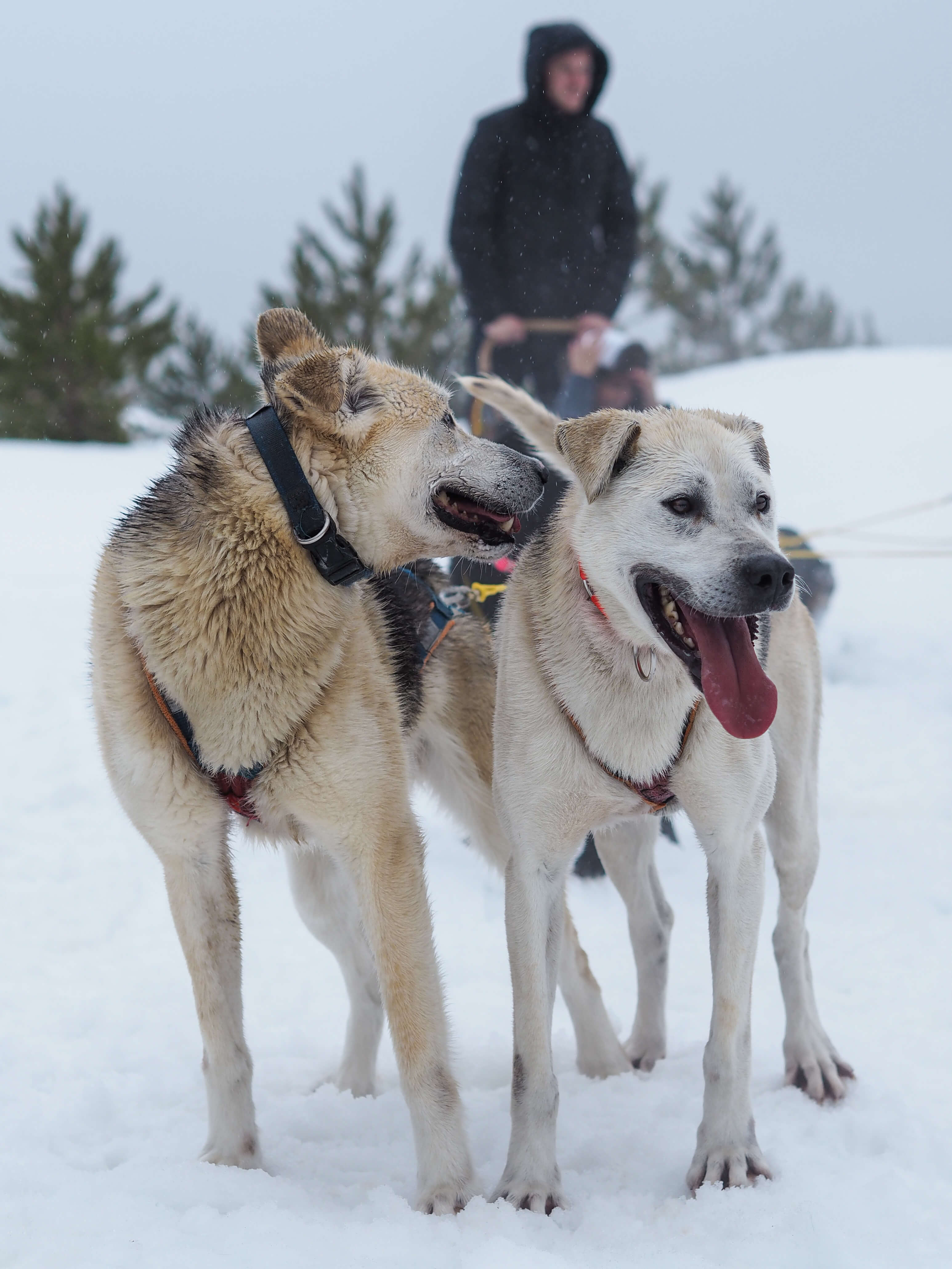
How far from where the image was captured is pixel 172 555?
Result: 2.48 metres

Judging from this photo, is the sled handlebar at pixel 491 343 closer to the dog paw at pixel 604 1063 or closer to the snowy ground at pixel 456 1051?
the snowy ground at pixel 456 1051

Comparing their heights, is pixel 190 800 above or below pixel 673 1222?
above

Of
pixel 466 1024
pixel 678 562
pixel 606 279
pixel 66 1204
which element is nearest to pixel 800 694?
pixel 678 562

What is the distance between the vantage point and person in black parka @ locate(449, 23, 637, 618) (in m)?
5.77

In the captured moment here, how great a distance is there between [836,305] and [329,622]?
41631 millimetres

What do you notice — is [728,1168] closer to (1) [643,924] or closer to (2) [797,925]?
(2) [797,925]

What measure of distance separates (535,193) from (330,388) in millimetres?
3888

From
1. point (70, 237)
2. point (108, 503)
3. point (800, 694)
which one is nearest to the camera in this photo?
point (800, 694)

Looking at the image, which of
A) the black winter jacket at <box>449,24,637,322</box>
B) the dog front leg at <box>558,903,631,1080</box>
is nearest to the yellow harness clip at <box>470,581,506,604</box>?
the dog front leg at <box>558,903,631,1080</box>

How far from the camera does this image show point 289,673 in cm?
246

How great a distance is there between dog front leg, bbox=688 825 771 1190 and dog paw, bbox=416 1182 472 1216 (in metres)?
0.53

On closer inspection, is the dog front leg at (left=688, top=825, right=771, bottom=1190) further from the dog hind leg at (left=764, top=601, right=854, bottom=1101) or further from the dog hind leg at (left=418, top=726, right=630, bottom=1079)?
the dog hind leg at (left=418, top=726, right=630, bottom=1079)

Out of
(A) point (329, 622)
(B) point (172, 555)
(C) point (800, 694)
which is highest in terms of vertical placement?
(B) point (172, 555)

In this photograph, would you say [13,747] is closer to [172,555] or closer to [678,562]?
[172,555]
